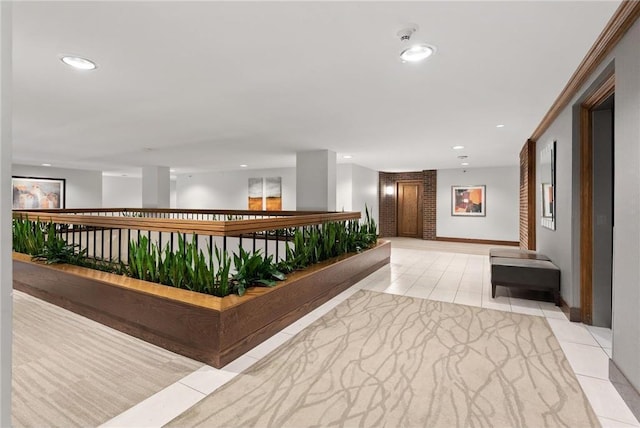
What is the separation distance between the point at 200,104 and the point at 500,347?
4.00 meters

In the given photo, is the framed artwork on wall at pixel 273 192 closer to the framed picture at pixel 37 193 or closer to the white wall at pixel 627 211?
the framed picture at pixel 37 193

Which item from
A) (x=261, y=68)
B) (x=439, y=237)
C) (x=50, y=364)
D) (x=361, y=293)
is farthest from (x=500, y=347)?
(x=439, y=237)

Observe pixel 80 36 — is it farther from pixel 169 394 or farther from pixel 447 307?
pixel 447 307

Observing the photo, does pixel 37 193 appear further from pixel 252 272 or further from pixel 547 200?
pixel 547 200

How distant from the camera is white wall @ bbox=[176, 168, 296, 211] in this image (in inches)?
427

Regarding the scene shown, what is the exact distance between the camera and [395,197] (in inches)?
470

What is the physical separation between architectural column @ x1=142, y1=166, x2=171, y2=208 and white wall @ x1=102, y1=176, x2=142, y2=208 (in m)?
4.79

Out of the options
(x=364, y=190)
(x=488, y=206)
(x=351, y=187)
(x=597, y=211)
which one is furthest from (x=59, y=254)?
(x=488, y=206)

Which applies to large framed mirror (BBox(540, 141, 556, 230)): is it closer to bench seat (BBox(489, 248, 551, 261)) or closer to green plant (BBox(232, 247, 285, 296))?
bench seat (BBox(489, 248, 551, 261))

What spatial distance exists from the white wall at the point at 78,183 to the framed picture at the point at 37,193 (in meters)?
0.16

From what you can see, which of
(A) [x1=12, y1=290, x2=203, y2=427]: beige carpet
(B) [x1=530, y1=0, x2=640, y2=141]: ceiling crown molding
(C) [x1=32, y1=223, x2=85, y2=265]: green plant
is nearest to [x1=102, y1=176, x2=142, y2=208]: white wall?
(C) [x1=32, y1=223, x2=85, y2=265]: green plant

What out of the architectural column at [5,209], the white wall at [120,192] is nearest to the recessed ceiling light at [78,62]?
the architectural column at [5,209]

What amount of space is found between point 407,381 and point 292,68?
2.64 metres

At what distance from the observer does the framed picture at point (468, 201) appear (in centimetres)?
1015
